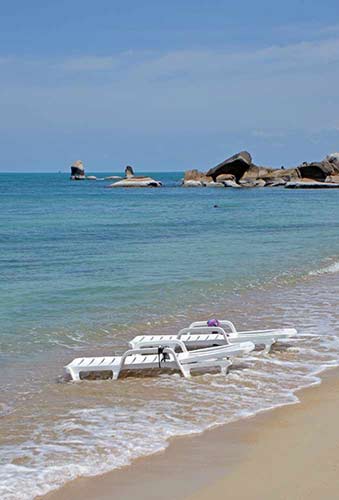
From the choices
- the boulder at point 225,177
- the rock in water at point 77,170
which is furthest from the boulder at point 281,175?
the rock in water at point 77,170

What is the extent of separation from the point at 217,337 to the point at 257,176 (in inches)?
3974

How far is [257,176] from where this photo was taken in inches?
4370

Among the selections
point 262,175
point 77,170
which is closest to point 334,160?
point 262,175

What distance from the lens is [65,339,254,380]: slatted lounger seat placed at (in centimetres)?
995

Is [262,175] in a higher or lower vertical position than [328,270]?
higher

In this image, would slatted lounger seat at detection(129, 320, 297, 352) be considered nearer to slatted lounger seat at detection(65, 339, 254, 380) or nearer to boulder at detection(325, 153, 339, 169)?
slatted lounger seat at detection(65, 339, 254, 380)

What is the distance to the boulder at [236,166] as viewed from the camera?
100 m

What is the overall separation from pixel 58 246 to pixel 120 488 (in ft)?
74.6

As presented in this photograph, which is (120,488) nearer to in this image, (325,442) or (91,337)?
(325,442)

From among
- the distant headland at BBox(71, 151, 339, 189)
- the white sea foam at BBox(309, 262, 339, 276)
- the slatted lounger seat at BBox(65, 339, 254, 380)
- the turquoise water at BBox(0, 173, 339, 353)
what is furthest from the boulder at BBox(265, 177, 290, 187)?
the slatted lounger seat at BBox(65, 339, 254, 380)

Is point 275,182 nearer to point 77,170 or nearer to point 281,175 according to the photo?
point 281,175

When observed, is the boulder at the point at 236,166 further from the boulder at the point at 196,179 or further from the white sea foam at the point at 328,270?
the white sea foam at the point at 328,270

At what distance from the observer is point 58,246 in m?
28.4

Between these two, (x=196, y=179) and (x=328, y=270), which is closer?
(x=328, y=270)
